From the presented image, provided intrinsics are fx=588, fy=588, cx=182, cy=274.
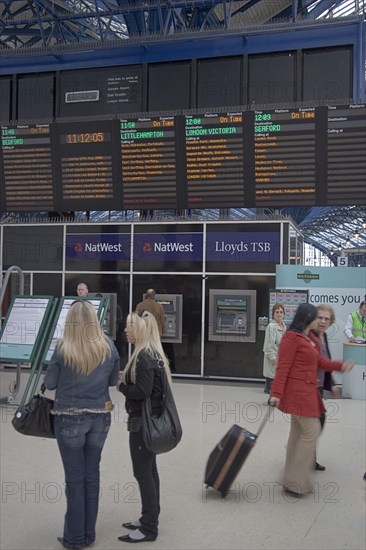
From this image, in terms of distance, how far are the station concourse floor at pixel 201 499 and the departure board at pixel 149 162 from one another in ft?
13.8

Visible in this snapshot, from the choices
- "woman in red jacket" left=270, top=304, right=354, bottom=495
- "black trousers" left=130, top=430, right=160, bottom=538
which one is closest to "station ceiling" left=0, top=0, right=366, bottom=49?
"woman in red jacket" left=270, top=304, right=354, bottom=495

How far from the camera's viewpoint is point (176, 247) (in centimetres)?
1034

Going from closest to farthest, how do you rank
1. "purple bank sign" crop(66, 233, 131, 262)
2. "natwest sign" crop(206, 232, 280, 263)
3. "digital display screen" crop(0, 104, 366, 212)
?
1. "digital display screen" crop(0, 104, 366, 212)
2. "natwest sign" crop(206, 232, 280, 263)
3. "purple bank sign" crop(66, 233, 131, 262)

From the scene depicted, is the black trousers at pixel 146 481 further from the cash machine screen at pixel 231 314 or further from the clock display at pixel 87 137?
the clock display at pixel 87 137

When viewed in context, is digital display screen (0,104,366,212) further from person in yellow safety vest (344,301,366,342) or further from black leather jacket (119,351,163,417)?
black leather jacket (119,351,163,417)

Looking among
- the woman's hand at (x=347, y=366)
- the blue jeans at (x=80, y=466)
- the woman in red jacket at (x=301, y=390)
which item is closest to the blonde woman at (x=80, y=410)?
the blue jeans at (x=80, y=466)

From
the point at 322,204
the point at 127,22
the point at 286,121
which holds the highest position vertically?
the point at 127,22

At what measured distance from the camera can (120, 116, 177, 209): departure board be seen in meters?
9.53

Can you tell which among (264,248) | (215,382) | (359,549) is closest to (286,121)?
(264,248)

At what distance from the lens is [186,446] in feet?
19.0

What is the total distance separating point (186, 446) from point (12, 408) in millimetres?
2745

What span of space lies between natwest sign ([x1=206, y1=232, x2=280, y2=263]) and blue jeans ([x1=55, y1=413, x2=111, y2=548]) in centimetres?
676

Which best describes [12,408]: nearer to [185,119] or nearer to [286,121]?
[185,119]

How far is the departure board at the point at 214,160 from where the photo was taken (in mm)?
9242
